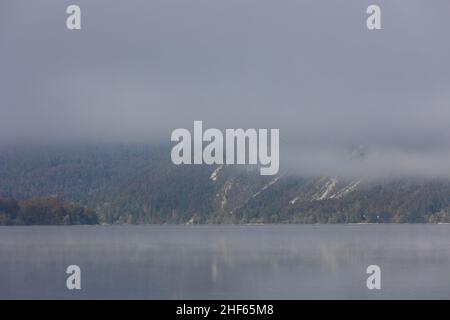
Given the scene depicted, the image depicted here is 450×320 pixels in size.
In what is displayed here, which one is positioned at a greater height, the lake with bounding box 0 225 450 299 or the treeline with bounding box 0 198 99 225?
the treeline with bounding box 0 198 99 225

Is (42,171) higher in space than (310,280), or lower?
higher

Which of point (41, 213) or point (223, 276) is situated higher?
point (41, 213)

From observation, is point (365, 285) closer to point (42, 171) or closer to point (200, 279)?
point (200, 279)

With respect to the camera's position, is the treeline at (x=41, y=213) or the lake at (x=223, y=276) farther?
the treeline at (x=41, y=213)

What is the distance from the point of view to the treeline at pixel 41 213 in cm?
15912

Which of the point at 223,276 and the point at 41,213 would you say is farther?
the point at 41,213

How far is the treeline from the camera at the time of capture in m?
159

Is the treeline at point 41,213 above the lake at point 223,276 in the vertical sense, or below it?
above

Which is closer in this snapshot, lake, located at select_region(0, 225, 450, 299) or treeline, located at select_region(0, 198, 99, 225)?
lake, located at select_region(0, 225, 450, 299)

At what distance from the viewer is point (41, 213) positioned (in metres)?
160
